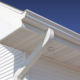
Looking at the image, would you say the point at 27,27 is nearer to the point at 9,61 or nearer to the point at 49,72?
the point at 9,61

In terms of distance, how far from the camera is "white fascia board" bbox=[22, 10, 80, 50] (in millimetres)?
4786

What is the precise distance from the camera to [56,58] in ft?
20.9

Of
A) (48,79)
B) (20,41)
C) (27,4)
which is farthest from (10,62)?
(27,4)

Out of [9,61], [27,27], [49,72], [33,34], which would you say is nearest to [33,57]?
[33,34]

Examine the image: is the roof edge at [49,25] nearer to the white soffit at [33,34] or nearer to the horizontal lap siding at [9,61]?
the white soffit at [33,34]

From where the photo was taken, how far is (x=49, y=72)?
6223 millimetres

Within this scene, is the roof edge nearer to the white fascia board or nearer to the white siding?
the white fascia board

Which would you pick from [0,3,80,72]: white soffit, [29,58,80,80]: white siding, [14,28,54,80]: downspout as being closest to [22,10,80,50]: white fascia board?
[0,3,80,72]: white soffit

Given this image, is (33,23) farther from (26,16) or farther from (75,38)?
(75,38)

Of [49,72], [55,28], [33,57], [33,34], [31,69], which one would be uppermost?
[55,28]

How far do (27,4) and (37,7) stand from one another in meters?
0.53

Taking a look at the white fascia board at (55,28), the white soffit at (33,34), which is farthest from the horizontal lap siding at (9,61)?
the white fascia board at (55,28)

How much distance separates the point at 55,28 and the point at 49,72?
1.50 m

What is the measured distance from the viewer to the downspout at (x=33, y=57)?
498 cm
